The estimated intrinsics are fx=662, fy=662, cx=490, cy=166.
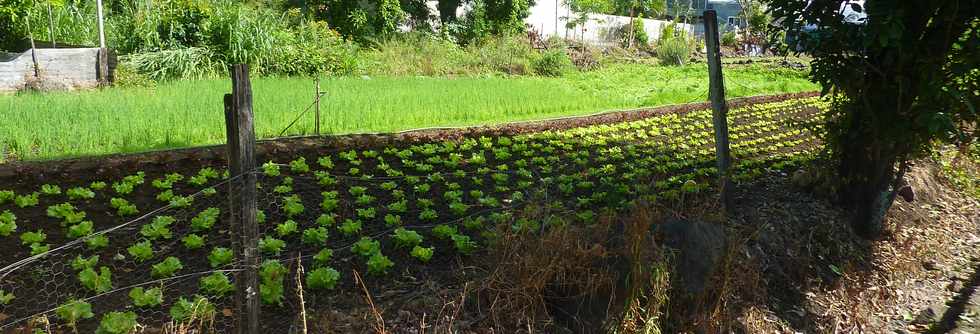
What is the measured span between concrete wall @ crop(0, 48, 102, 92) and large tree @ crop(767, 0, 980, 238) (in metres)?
10.2

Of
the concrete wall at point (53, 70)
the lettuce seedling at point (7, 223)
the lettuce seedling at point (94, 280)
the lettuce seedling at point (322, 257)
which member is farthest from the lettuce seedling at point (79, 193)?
the concrete wall at point (53, 70)

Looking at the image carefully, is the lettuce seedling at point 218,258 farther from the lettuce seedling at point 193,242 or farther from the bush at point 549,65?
the bush at point 549,65

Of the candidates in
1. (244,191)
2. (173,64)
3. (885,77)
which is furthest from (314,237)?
(173,64)

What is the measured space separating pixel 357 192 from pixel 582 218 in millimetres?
1930

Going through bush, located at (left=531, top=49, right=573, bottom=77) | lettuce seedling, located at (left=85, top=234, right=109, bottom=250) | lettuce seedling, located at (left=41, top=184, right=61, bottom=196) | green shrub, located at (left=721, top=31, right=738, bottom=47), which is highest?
green shrub, located at (left=721, top=31, right=738, bottom=47)

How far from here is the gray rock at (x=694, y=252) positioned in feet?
13.3

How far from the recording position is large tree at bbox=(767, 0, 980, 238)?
4.99 metres

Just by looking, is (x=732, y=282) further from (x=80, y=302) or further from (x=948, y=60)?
(x=80, y=302)

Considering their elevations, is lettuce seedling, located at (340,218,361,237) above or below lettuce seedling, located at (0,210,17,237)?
below

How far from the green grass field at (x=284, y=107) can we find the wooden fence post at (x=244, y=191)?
442cm

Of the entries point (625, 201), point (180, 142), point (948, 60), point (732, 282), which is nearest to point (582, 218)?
point (625, 201)

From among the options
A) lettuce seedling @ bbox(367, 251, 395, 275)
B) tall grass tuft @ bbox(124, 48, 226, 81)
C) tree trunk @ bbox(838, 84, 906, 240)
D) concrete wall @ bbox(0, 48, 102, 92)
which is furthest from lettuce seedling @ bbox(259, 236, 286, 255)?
tall grass tuft @ bbox(124, 48, 226, 81)

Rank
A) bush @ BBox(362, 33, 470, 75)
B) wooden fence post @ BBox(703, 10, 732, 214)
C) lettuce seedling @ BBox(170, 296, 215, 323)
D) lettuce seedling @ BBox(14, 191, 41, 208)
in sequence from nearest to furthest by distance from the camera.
A: lettuce seedling @ BBox(170, 296, 215, 323) < lettuce seedling @ BBox(14, 191, 41, 208) < wooden fence post @ BBox(703, 10, 732, 214) < bush @ BBox(362, 33, 470, 75)

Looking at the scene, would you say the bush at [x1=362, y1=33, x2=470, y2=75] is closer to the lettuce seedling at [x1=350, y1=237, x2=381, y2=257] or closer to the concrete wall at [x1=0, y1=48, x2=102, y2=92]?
the concrete wall at [x1=0, y1=48, x2=102, y2=92]
